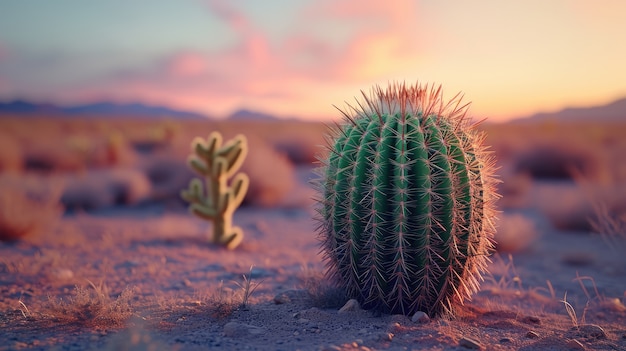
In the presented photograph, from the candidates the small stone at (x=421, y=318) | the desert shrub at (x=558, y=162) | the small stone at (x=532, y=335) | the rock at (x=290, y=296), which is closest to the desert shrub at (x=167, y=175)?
the rock at (x=290, y=296)

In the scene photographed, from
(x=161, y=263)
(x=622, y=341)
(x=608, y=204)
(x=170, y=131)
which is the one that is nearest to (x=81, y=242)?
(x=161, y=263)

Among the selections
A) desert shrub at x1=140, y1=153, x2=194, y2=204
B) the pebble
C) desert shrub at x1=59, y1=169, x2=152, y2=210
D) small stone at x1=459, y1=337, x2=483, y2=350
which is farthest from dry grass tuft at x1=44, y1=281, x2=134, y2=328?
desert shrub at x1=140, y1=153, x2=194, y2=204

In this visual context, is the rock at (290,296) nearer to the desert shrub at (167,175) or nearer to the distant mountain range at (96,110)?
the desert shrub at (167,175)

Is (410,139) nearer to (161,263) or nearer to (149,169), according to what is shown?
(161,263)

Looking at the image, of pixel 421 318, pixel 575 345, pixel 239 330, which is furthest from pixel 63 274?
pixel 575 345

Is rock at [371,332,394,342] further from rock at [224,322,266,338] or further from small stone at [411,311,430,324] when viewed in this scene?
rock at [224,322,266,338]

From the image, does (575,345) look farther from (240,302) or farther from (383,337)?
(240,302)
